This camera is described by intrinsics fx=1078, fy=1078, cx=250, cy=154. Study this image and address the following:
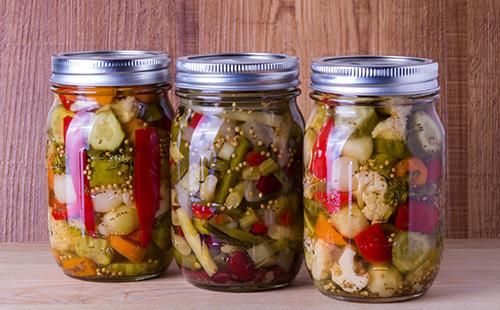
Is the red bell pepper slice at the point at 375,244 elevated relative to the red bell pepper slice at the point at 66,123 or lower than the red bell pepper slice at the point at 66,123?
lower

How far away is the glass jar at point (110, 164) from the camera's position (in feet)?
3.93

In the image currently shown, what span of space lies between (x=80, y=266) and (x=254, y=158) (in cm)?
25

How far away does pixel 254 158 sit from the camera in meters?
1.15

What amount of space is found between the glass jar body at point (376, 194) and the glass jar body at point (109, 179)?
19 cm

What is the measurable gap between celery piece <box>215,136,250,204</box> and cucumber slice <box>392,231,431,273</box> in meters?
0.18

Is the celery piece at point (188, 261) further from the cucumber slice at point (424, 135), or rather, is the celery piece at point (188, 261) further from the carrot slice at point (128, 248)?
the cucumber slice at point (424, 135)

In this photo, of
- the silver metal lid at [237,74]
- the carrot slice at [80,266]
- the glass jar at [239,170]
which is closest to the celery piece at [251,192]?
the glass jar at [239,170]

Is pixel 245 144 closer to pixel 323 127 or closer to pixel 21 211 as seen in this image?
pixel 323 127

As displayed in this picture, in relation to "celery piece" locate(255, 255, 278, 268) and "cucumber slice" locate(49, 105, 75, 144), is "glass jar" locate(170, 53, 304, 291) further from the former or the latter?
"cucumber slice" locate(49, 105, 75, 144)

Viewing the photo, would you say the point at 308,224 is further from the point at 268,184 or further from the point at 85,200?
the point at 85,200

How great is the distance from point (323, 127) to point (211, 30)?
318 mm

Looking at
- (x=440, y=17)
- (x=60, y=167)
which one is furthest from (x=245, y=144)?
(x=440, y=17)

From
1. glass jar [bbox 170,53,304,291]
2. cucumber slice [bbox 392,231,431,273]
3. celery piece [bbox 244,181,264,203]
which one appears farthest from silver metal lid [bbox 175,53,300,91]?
cucumber slice [bbox 392,231,431,273]

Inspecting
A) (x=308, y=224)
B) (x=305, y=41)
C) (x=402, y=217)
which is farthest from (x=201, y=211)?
(x=305, y=41)
